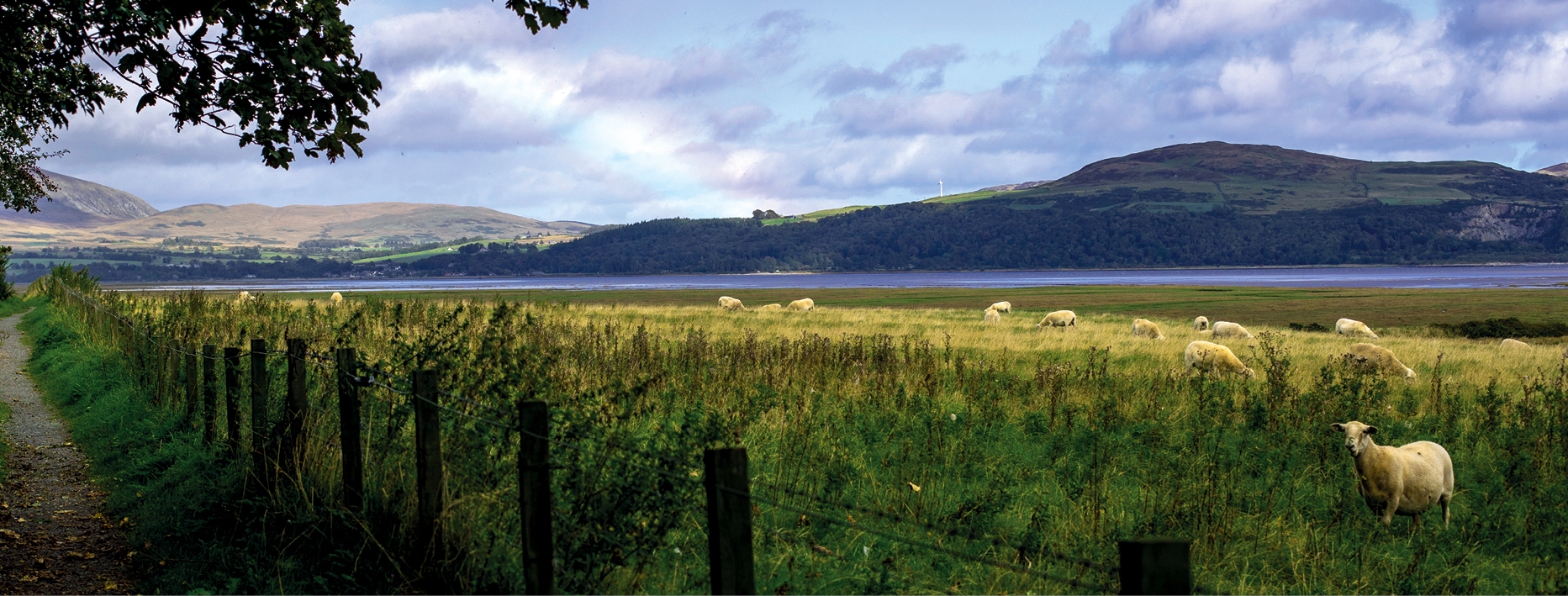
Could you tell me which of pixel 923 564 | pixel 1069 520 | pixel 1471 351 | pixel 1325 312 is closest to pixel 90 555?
pixel 923 564

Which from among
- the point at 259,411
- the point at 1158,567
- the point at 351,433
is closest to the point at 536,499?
the point at 351,433

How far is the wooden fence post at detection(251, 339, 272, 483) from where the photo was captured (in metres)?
8.11

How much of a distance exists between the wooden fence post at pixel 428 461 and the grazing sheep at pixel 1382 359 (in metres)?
18.5

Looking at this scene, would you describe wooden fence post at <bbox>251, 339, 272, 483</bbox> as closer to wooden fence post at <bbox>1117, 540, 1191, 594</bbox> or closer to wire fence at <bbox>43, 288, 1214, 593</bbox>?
wire fence at <bbox>43, 288, 1214, 593</bbox>

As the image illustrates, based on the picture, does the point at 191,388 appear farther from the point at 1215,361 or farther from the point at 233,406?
the point at 1215,361

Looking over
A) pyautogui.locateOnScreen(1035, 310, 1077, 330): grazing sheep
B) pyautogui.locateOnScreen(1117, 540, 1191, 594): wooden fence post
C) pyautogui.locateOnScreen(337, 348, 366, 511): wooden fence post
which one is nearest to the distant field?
pyautogui.locateOnScreen(1035, 310, 1077, 330): grazing sheep

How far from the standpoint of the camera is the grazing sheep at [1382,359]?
749 inches

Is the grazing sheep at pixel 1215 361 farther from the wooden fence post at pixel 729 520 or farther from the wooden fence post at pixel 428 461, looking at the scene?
the wooden fence post at pixel 729 520

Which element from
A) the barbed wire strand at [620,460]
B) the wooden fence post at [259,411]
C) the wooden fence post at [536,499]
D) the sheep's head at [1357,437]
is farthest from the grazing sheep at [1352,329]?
the wooden fence post at [536,499]

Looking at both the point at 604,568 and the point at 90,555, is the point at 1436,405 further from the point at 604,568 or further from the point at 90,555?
the point at 90,555

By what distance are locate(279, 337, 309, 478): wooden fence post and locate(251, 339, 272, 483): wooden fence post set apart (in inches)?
12.3

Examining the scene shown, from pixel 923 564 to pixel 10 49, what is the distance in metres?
9.68

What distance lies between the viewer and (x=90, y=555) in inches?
290

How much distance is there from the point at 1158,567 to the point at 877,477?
6.53 meters
